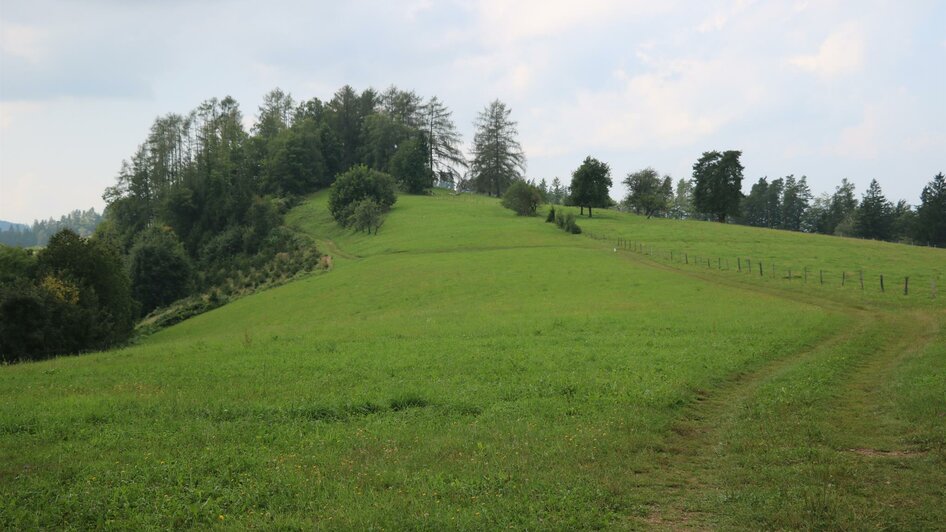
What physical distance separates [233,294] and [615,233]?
5125 centimetres

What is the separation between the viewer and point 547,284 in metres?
50.3

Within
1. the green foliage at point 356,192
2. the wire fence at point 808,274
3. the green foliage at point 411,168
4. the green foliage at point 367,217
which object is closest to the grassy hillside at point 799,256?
the wire fence at point 808,274

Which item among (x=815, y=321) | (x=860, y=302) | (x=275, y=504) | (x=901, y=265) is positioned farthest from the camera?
(x=901, y=265)

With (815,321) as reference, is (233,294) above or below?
below

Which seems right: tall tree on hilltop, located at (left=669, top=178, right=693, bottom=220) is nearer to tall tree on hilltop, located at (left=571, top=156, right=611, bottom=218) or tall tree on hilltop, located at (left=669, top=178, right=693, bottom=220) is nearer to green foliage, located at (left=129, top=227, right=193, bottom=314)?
tall tree on hilltop, located at (left=571, top=156, right=611, bottom=218)

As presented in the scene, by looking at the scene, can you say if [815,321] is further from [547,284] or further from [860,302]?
[547,284]

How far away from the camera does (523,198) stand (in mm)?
103125

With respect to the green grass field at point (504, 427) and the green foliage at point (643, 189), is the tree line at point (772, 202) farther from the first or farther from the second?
the green grass field at point (504, 427)

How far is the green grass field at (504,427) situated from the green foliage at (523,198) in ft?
231

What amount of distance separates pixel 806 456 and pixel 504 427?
6033 mm

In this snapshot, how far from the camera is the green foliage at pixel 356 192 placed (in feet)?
343

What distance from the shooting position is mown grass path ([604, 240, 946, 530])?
920 centimetres

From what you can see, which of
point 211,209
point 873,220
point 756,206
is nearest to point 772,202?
point 756,206

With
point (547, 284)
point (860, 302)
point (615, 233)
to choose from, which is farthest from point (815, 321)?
point (615, 233)
